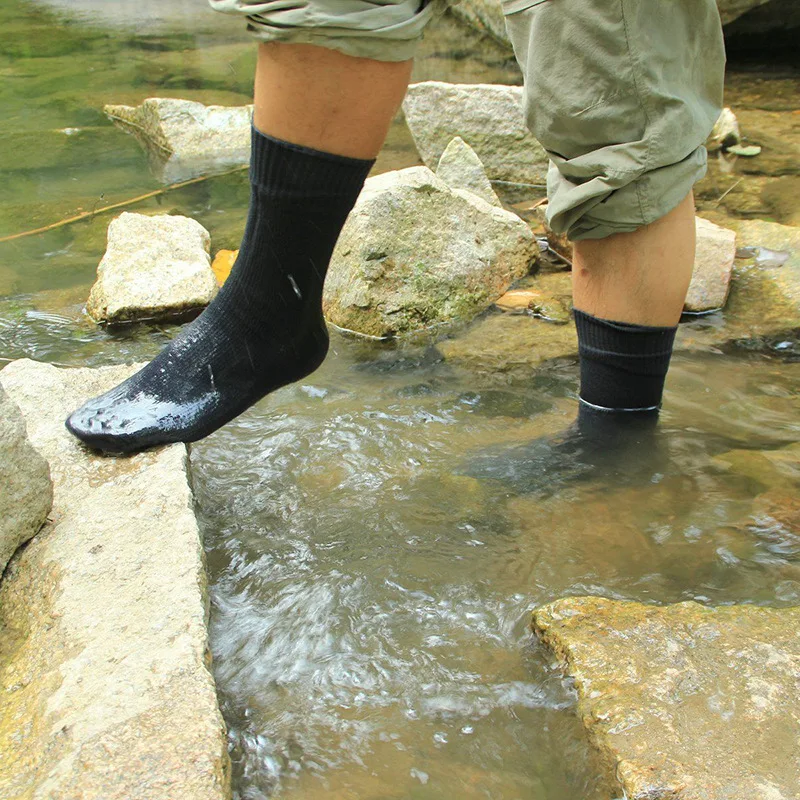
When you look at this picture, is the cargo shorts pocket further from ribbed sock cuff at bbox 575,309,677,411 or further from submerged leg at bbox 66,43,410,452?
ribbed sock cuff at bbox 575,309,677,411

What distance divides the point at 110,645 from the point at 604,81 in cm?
111

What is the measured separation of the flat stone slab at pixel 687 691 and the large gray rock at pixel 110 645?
48cm

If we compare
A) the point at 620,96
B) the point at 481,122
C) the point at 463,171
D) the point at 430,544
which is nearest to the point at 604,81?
the point at 620,96

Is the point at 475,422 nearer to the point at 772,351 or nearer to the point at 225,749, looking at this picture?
the point at 772,351

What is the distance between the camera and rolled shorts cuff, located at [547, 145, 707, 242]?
1548 millimetres

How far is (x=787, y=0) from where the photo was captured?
5.84 metres

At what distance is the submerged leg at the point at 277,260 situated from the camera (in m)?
1.39

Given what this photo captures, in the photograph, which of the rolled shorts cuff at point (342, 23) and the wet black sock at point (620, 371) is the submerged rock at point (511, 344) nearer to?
the wet black sock at point (620, 371)

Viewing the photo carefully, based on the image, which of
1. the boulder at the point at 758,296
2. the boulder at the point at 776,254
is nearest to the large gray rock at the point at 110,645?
the boulder at the point at 758,296

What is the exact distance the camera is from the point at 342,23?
1.29m

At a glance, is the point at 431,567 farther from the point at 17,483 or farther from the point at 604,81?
the point at 604,81

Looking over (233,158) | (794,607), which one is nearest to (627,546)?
(794,607)

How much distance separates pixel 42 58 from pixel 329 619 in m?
6.65

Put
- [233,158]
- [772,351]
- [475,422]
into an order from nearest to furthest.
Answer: [475,422] → [772,351] → [233,158]
